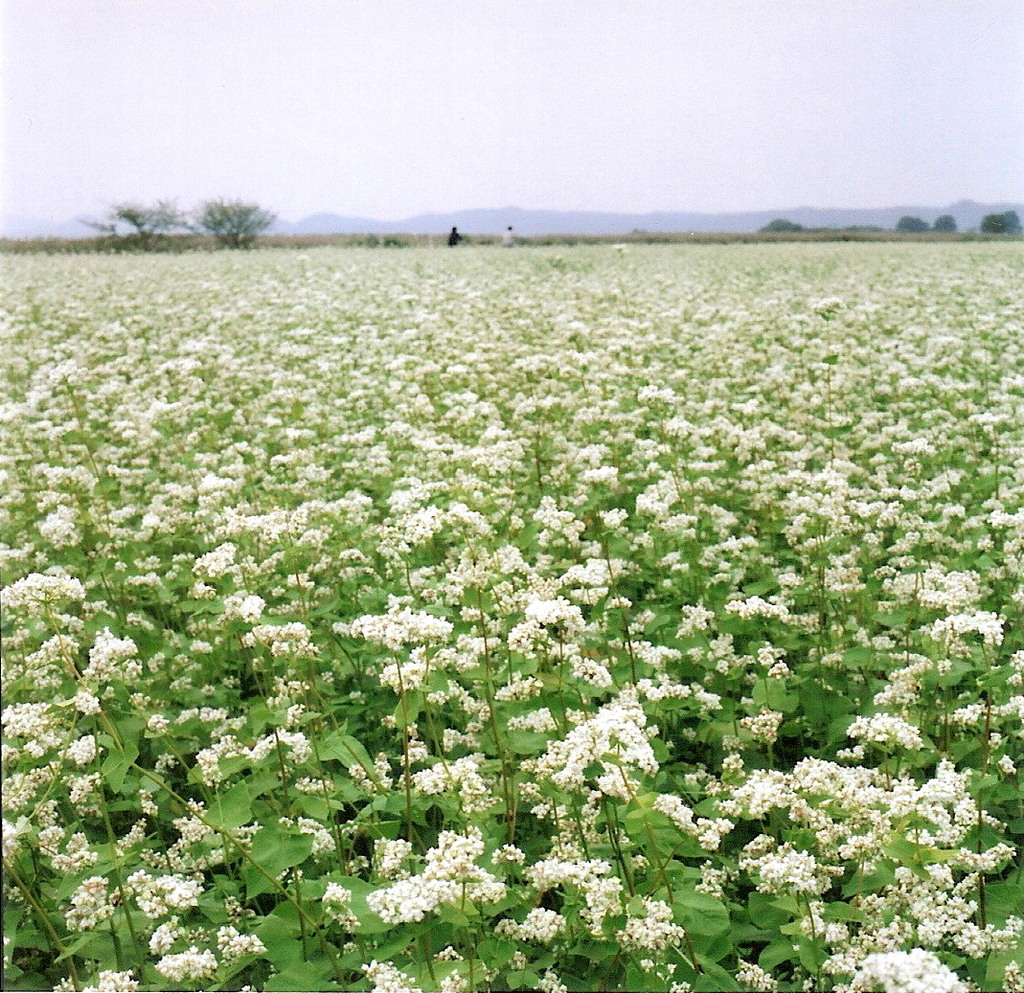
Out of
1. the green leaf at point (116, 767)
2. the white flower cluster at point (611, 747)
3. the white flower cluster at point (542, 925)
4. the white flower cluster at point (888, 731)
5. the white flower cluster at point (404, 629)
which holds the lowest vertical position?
the white flower cluster at point (542, 925)

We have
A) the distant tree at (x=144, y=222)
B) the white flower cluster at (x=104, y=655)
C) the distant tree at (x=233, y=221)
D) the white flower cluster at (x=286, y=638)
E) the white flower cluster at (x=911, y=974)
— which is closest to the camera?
the white flower cluster at (x=911, y=974)

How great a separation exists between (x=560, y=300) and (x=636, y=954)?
16.8m

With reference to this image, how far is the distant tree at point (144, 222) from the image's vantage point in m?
40.6


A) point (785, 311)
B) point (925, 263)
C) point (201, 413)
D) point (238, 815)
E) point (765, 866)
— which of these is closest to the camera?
point (765, 866)

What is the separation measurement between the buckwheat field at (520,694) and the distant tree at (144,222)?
35.3 meters

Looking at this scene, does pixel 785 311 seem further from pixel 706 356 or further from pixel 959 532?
pixel 959 532

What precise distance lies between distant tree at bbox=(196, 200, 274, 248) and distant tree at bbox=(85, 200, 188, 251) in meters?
2.41

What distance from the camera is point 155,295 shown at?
2123 cm

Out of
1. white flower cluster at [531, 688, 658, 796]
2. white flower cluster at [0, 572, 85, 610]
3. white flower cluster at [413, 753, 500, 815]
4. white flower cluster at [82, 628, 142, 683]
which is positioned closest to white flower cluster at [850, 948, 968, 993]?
white flower cluster at [531, 688, 658, 796]

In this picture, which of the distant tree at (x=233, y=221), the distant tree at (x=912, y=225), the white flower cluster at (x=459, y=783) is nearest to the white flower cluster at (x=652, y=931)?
the white flower cluster at (x=459, y=783)

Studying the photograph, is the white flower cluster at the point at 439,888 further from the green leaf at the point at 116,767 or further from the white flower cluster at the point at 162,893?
the green leaf at the point at 116,767

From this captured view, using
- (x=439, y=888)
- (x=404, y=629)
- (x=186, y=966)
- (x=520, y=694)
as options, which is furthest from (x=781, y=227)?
(x=186, y=966)

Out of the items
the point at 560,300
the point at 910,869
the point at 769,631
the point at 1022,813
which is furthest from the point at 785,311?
the point at 910,869

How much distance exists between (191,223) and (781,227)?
39248 mm
